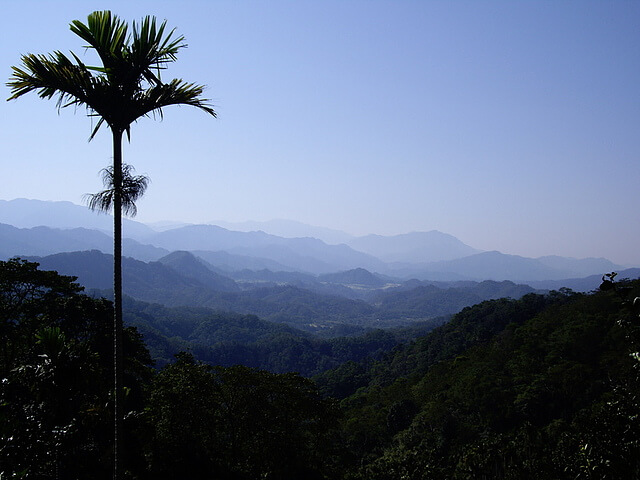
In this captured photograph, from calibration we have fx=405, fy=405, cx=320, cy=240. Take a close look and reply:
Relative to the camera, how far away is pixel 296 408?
15875 millimetres

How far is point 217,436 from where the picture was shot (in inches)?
608

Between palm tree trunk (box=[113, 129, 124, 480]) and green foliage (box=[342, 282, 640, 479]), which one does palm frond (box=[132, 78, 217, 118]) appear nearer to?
palm tree trunk (box=[113, 129, 124, 480])

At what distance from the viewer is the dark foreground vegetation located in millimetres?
6164

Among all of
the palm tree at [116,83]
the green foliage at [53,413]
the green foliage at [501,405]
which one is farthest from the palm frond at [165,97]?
the green foliage at [501,405]

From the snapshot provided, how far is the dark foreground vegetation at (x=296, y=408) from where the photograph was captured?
6.16 meters

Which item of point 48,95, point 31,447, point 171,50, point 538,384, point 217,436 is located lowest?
point 538,384

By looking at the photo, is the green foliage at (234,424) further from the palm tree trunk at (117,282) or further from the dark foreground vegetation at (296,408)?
the palm tree trunk at (117,282)

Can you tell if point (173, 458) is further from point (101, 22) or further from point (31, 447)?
point (101, 22)

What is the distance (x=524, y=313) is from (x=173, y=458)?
59.5 m

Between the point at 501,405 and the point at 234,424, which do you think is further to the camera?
the point at 501,405

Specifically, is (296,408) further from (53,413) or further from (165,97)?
(165,97)

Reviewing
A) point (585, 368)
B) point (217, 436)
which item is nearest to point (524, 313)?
point (585, 368)

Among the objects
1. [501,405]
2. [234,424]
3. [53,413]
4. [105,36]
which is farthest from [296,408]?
[501,405]

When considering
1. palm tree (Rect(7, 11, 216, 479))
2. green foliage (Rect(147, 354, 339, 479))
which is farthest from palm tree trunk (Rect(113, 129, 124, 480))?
green foliage (Rect(147, 354, 339, 479))
